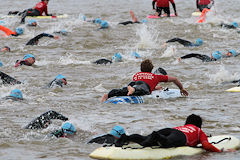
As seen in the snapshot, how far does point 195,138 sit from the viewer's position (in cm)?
686

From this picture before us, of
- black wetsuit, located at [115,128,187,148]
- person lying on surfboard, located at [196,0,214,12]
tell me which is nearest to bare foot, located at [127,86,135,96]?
black wetsuit, located at [115,128,187,148]

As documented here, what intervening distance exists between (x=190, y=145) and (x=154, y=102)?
3536 millimetres

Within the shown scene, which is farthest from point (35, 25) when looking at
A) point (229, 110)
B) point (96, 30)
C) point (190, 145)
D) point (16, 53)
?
point (190, 145)

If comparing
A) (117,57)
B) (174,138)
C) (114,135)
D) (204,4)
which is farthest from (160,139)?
(204,4)

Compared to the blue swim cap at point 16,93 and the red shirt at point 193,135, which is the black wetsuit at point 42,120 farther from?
the blue swim cap at point 16,93

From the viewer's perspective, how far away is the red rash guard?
6.80 meters

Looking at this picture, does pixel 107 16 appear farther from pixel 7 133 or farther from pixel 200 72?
pixel 7 133

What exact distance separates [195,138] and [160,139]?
2.03 ft

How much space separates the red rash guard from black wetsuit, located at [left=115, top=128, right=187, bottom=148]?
0.08 metres

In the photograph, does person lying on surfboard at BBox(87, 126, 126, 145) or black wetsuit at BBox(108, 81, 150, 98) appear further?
black wetsuit at BBox(108, 81, 150, 98)

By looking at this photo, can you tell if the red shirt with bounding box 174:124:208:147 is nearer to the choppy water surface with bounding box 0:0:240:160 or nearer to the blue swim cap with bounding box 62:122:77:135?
the choppy water surface with bounding box 0:0:240:160

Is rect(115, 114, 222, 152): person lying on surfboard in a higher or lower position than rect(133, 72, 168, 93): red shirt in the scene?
higher

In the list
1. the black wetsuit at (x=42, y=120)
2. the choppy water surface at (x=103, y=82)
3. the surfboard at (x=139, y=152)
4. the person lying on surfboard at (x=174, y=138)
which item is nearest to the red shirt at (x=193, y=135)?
the person lying on surfboard at (x=174, y=138)

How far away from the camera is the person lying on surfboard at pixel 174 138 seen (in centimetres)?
654
